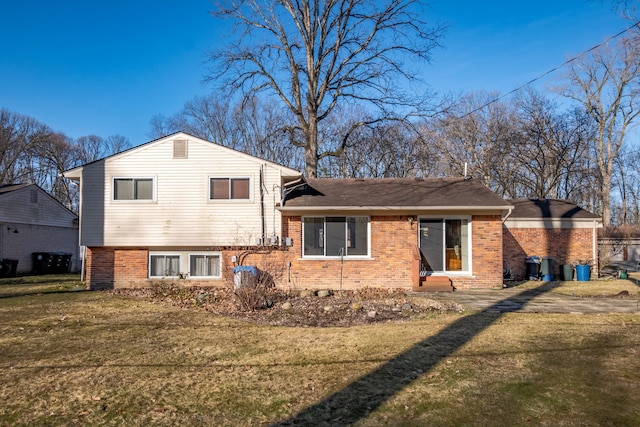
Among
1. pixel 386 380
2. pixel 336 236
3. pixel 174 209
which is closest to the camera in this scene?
pixel 386 380

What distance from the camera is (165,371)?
5.84 m

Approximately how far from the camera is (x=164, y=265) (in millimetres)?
14906

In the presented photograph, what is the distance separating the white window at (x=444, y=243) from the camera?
14359 millimetres

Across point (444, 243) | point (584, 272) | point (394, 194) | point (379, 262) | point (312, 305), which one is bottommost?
point (312, 305)

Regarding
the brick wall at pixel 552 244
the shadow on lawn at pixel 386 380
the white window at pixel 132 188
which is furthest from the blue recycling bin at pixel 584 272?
the white window at pixel 132 188

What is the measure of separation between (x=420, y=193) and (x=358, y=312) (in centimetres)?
623

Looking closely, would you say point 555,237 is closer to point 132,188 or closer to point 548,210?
point 548,210

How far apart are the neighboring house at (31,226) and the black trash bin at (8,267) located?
3.14 ft

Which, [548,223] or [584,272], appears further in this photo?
[548,223]

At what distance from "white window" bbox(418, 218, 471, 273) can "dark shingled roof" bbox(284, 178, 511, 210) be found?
77 centimetres

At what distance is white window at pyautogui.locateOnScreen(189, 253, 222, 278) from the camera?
585 inches

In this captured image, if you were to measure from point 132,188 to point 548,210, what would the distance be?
16274 millimetres

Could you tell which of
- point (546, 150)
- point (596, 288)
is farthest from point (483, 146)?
point (596, 288)

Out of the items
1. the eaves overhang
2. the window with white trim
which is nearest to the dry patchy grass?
the eaves overhang
